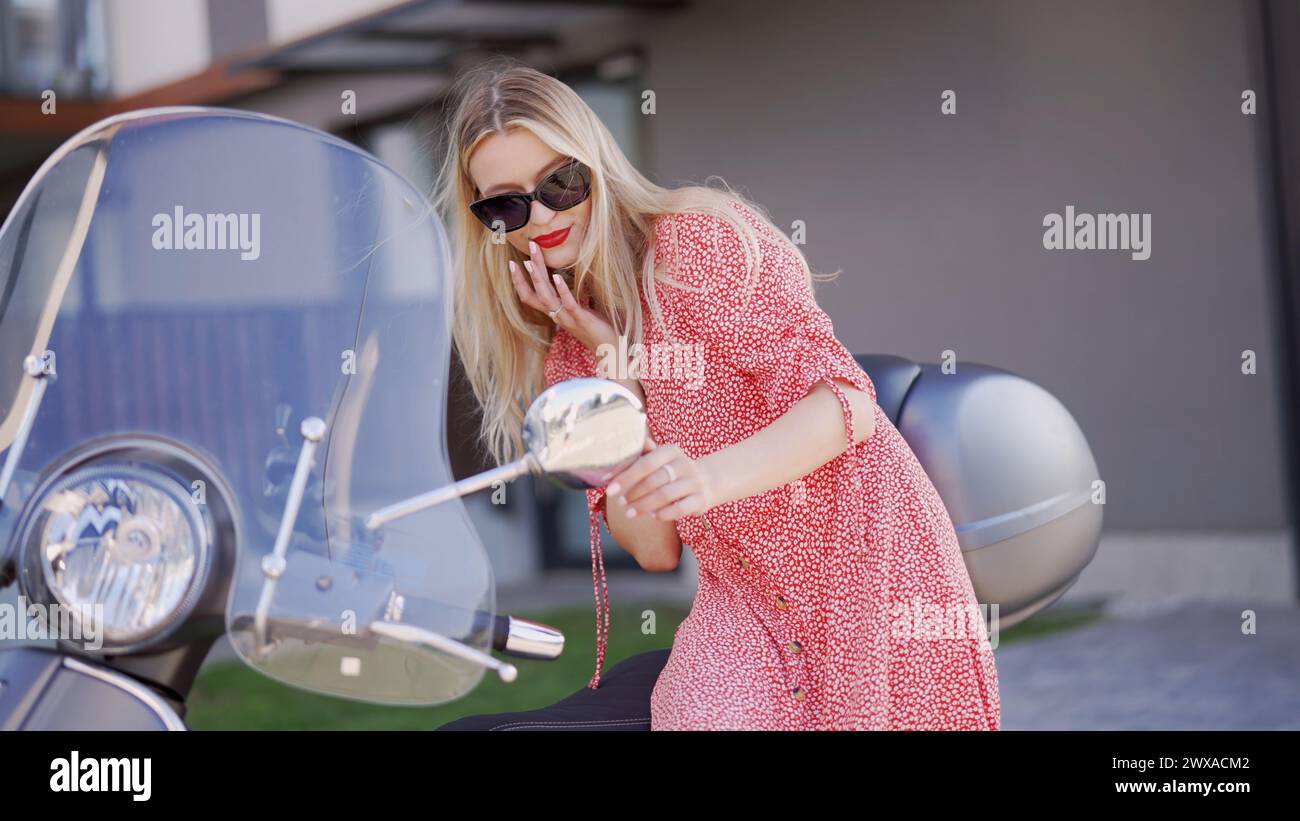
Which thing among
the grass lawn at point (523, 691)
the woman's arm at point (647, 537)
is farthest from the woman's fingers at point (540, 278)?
the grass lawn at point (523, 691)

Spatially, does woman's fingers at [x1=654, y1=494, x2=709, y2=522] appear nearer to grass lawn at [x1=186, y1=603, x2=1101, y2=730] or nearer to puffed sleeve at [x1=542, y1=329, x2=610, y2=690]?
puffed sleeve at [x1=542, y1=329, x2=610, y2=690]

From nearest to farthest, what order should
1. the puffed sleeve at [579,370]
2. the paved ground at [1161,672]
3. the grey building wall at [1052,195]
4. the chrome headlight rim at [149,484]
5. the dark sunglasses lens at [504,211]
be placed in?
the chrome headlight rim at [149,484]
the dark sunglasses lens at [504,211]
the puffed sleeve at [579,370]
the paved ground at [1161,672]
the grey building wall at [1052,195]

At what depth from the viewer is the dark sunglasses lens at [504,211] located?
131cm

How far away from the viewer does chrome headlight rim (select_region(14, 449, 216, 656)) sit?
1045 millimetres

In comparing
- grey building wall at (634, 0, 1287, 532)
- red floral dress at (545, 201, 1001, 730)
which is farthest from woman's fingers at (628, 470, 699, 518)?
grey building wall at (634, 0, 1287, 532)

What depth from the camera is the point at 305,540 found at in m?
1.10

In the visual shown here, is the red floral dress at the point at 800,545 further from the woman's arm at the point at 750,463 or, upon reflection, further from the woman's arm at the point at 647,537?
the woman's arm at the point at 647,537

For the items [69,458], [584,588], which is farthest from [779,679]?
[584,588]

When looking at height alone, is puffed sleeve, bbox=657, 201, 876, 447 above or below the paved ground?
above

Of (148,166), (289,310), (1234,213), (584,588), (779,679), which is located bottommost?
(584,588)

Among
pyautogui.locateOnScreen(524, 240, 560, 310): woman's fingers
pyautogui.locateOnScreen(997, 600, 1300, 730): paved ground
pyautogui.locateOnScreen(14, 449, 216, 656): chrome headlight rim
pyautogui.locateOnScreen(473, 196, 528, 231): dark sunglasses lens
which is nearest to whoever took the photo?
pyautogui.locateOnScreen(14, 449, 216, 656): chrome headlight rim

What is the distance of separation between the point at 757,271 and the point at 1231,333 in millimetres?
4194

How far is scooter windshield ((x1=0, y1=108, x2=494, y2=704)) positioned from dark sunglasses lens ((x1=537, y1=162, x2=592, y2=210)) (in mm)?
134
